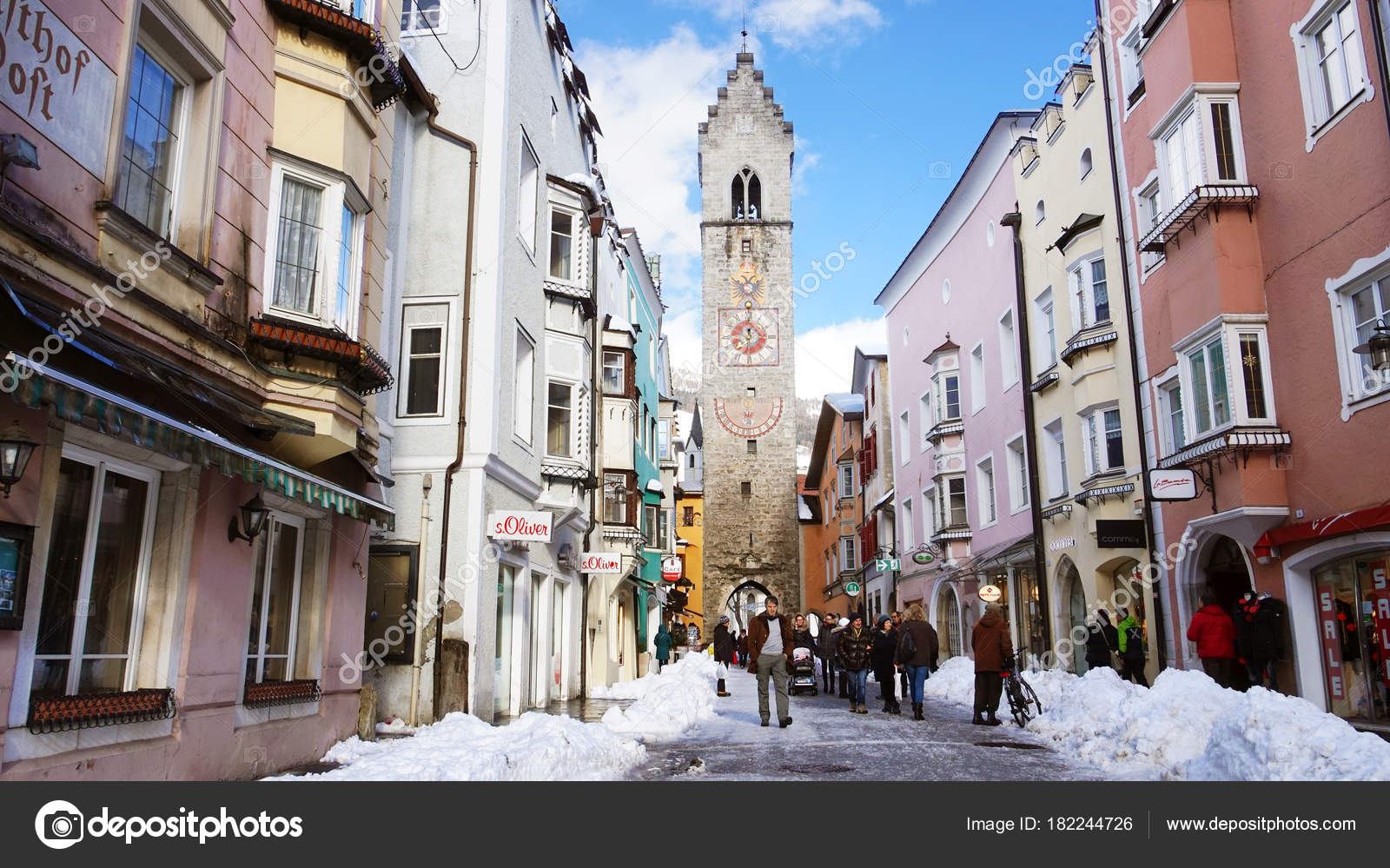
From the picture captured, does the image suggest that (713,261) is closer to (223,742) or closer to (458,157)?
(458,157)

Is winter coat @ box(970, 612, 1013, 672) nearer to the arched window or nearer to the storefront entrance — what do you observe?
the storefront entrance

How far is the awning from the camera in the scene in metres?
5.57

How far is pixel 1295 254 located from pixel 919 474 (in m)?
21.0

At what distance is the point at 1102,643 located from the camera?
18.1m

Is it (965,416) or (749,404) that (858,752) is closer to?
(965,416)

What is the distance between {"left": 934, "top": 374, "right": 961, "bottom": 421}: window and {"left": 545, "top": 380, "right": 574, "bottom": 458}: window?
49.1 ft

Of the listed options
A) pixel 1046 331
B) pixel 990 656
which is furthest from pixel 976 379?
pixel 990 656

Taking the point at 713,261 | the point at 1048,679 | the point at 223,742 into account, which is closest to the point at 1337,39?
the point at 1048,679

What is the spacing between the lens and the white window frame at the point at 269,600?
9547 mm

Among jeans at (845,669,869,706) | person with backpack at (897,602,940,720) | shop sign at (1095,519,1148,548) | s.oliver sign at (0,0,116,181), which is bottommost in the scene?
jeans at (845,669,869,706)

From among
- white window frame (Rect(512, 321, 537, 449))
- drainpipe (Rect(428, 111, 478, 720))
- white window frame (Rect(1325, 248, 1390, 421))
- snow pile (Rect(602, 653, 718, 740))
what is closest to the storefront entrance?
white window frame (Rect(1325, 248, 1390, 421))
